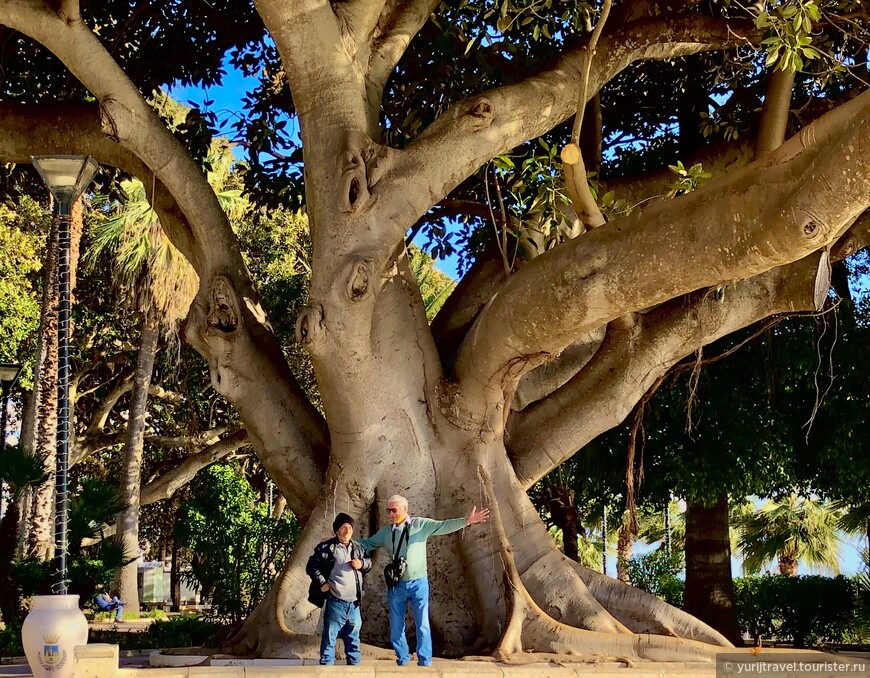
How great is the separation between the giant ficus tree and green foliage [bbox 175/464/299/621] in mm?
5250

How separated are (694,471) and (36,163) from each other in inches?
360

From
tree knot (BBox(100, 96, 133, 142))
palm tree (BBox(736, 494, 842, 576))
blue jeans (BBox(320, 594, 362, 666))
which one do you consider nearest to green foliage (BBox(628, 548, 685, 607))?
palm tree (BBox(736, 494, 842, 576))

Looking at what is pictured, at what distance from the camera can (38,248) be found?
2188cm

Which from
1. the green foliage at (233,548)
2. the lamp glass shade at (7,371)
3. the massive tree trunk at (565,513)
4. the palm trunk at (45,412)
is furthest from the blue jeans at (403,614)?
the massive tree trunk at (565,513)

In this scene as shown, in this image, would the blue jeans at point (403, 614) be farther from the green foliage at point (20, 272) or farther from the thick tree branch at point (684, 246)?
the green foliage at point (20, 272)

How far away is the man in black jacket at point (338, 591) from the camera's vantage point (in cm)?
768

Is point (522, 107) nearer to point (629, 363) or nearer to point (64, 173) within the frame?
point (629, 363)

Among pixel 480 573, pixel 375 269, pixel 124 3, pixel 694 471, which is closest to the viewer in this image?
pixel 375 269

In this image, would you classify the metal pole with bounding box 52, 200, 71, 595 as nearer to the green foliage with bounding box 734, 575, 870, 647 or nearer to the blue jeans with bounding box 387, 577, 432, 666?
the blue jeans with bounding box 387, 577, 432, 666

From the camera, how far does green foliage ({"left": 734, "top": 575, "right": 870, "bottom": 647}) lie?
16.2 meters

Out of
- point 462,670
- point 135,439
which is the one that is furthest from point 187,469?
point 462,670

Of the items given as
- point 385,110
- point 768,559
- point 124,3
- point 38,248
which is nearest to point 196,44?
point 124,3

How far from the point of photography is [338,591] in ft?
25.2

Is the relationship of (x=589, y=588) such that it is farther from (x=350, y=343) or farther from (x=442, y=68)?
(x=442, y=68)
